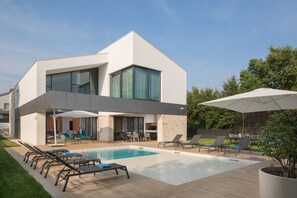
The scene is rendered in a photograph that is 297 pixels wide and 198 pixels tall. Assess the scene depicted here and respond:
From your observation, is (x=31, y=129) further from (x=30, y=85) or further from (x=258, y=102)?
(x=258, y=102)

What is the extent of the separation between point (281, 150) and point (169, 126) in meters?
18.2

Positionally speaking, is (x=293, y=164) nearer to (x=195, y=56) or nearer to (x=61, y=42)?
(x=61, y=42)

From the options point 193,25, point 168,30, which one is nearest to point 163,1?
point 168,30

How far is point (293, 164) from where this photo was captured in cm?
496

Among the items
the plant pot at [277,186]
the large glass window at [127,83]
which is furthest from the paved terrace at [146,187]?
the large glass window at [127,83]

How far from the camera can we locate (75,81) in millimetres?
23562

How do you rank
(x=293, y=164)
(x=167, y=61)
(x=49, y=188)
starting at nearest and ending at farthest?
1. (x=293, y=164)
2. (x=49, y=188)
3. (x=167, y=61)

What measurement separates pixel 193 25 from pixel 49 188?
17330 mm

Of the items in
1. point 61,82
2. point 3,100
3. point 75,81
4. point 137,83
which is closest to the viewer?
point 137,83

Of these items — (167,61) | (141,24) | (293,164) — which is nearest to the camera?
(293,164)

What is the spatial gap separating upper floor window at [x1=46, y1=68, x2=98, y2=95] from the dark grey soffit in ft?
8.69

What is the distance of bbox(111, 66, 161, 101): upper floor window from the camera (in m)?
20.8

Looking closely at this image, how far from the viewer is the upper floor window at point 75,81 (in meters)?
22.1

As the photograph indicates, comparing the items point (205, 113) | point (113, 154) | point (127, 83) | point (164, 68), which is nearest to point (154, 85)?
point (164, 68)
